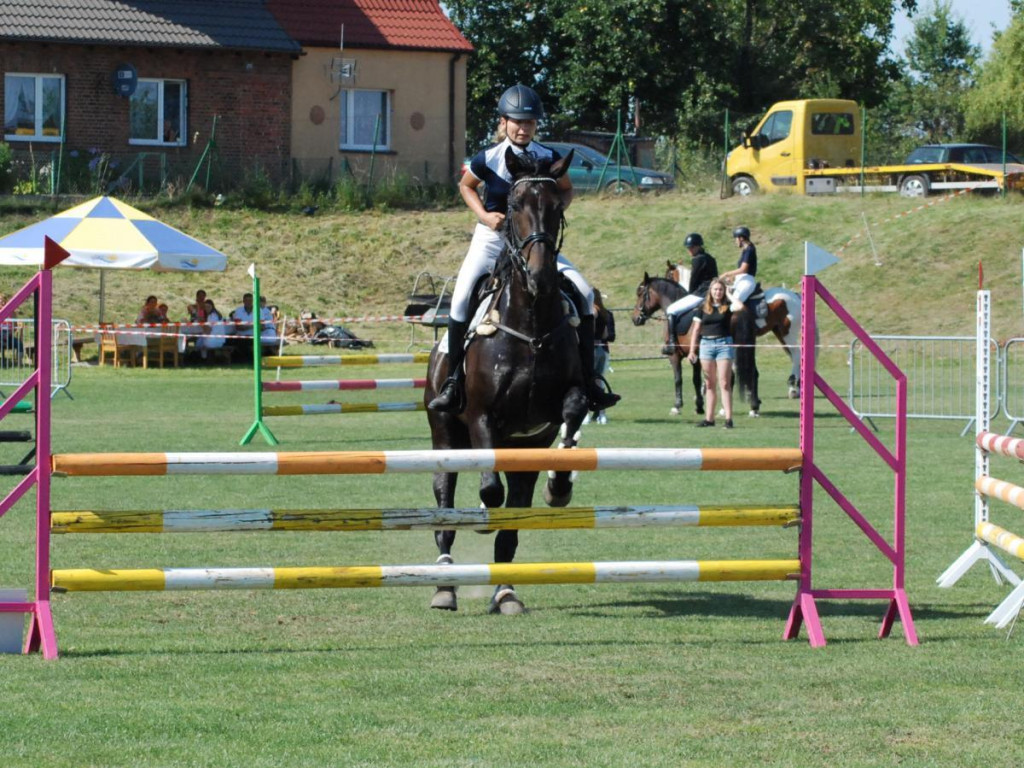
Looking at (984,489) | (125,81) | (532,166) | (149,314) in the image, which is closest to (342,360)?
(532,166)

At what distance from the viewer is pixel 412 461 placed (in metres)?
7.59

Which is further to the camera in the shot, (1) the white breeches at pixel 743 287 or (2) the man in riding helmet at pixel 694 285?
(2) the man in riding helmet at pixel 694 285

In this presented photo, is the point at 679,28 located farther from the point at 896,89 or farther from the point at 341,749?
the point at 341,749

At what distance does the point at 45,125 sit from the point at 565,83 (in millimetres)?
18673

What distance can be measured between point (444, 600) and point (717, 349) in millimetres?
12491

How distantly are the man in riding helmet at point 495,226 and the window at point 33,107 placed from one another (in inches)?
1324

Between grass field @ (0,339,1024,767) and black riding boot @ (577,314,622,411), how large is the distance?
112cm

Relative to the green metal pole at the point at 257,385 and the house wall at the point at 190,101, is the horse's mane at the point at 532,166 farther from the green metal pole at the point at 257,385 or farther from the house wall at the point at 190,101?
the house wall at the point at 190,101

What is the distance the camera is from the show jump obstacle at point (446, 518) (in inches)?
289

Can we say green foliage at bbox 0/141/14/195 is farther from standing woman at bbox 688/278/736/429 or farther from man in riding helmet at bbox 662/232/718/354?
standing woman at bbox 688/278/736/429

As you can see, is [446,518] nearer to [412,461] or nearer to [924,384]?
[412,461]

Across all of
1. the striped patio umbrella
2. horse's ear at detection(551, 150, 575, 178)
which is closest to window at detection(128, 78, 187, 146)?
the striped patio umbrella

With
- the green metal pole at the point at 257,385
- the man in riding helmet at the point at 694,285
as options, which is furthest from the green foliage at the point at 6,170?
the green metal pole at the point at 257,385

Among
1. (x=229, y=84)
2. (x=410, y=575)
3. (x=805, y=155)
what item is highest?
(x=229, y=84)
